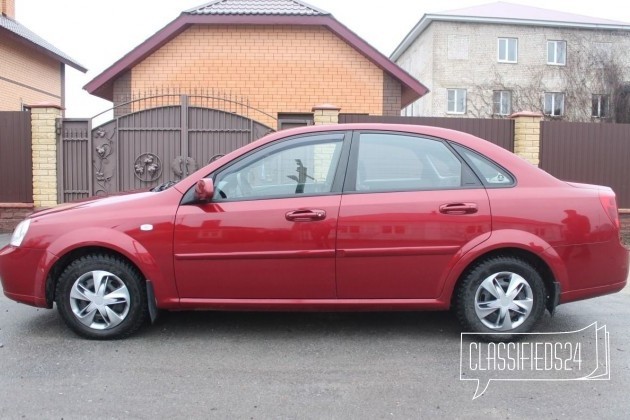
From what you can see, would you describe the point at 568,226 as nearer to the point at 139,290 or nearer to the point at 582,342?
the point at 582,342

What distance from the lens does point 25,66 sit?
61.3ft

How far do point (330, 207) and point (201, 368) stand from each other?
1405 mm

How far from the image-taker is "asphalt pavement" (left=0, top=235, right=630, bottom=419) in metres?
3.25

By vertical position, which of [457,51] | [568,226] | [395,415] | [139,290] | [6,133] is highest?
[457,51]

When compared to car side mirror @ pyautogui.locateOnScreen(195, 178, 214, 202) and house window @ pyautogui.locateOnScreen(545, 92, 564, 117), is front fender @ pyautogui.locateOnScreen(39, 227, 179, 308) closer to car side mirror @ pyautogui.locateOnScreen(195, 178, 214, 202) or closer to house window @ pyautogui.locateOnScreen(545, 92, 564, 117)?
car side mirror @ pyautogui.locateOnScreen(195, 178, 214, 202)

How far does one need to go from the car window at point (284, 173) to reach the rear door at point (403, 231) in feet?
0.67

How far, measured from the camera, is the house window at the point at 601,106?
2862 centimetres

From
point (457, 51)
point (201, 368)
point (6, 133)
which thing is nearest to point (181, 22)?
point (6, 133)

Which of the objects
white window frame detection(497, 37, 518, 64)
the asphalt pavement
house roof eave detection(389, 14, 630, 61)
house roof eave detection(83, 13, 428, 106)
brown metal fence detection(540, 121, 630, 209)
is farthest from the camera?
white window frame detection(497, 37, 518, 64)

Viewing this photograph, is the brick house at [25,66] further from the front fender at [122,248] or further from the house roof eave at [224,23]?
the front fender at [122,248]

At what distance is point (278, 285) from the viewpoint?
4.14 m

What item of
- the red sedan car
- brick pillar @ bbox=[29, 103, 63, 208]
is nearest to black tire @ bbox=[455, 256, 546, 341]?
the red sedan car

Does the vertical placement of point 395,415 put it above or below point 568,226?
below

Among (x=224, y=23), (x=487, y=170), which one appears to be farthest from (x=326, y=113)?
(x=487, y=170)
